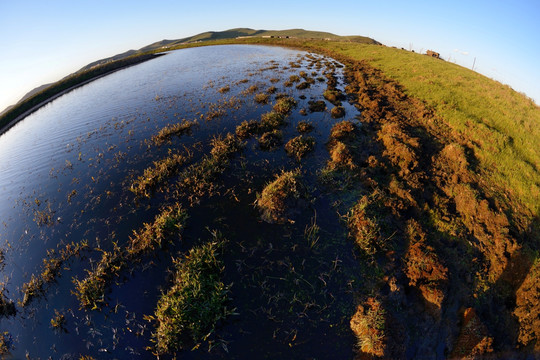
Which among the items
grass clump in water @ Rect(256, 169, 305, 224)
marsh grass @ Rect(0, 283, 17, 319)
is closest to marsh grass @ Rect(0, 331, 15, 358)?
marsh grass @ Rect(0, 283, 17, 319)

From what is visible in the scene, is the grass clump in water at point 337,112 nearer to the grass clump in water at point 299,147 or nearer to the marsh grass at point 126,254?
the grass clump in water at point 299,147

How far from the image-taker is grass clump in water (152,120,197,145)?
22.1 meters

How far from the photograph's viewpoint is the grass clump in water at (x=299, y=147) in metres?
19.0

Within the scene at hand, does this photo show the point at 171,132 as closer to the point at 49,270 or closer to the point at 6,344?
the point at 49,270

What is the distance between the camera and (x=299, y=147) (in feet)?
63.2

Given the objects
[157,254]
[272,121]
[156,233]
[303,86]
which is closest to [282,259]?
[157,254]

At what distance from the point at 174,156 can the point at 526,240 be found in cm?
2591

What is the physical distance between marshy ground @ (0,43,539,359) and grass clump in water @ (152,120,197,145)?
2247 millimetres

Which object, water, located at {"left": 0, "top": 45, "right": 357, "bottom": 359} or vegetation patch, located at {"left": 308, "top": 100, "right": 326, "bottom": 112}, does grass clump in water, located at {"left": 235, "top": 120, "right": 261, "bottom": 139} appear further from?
vegetation patch, located at {"left": 308, "top": 100, "right": 326, "bottom": 112}

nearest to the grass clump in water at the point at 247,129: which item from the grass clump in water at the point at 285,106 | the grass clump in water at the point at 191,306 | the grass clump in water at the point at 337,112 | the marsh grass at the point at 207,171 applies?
the marsh grass at the point at 207,171

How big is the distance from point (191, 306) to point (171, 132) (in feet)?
63.7

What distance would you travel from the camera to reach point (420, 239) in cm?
1193

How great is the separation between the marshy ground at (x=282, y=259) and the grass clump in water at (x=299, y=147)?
194 millimetres

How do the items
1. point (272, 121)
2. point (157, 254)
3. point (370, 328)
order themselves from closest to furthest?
point (370, 328)
point (157, 254)
point (272, 121)
